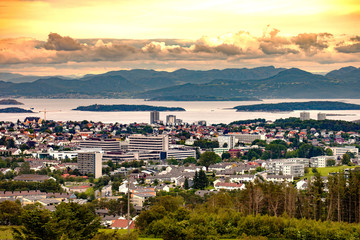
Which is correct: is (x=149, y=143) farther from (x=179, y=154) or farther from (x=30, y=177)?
(x=30, y=177)

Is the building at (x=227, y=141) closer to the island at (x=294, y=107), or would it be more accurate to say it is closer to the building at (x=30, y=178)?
the building at (x=30, y=178)

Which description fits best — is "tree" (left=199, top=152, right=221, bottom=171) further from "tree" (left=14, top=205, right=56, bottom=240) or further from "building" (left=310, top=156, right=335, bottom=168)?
"tree" (left=14, top=205, right=56, bottom=240)

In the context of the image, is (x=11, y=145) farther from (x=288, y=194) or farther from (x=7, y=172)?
(x=288, y=194)

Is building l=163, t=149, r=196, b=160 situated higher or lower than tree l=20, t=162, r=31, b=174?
lower

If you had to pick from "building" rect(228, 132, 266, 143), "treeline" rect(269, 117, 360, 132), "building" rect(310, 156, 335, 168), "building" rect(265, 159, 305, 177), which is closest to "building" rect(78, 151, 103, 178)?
"building" rect(265, 159, 305, 177)

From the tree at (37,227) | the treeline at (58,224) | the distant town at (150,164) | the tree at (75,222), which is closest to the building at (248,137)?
the distant town at (150,164)

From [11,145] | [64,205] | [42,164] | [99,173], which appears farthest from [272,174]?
[11,145]
